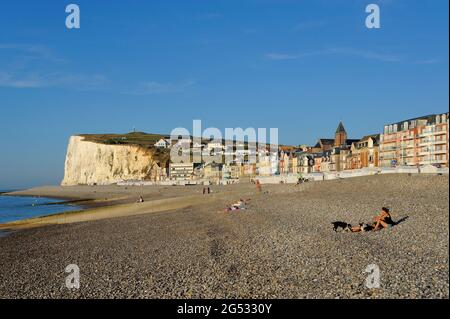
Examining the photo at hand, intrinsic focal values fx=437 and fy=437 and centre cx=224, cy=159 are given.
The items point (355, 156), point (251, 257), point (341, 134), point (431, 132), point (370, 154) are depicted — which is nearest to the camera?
point (251, 257)

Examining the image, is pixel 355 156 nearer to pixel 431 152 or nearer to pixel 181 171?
pixel 431 152

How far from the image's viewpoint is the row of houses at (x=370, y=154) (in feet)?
240

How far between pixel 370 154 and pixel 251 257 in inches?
3150

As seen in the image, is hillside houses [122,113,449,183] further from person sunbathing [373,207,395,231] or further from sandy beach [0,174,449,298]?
person sunbathing [373,207,395,231]

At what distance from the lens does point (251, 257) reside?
15367 millimetres

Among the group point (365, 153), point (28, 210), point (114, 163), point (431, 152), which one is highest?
point (365, 153)

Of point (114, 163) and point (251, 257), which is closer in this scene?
point (251, 257)

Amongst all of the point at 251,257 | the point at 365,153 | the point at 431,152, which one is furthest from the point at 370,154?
the point at 251,257

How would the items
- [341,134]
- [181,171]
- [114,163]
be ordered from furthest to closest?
1. [114,163]
2. [181,171]
3. [341,134]

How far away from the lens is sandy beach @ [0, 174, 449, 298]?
11383 mm

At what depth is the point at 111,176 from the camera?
162 m

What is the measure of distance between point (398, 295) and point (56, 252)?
666 inches

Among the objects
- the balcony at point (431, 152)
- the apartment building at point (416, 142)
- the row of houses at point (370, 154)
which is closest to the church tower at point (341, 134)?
the row of houses at point (370, 154)

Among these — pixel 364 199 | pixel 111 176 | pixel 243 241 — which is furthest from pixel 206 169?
pixel 243 241
